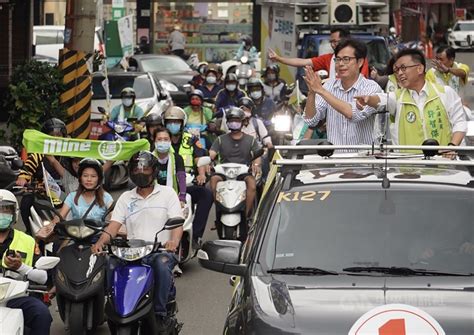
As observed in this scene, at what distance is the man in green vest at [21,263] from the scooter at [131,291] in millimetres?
713

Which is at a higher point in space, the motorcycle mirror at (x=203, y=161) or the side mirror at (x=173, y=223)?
the motorcycle mirror at (x=203, y=161)

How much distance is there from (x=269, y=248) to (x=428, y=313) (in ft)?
3.72

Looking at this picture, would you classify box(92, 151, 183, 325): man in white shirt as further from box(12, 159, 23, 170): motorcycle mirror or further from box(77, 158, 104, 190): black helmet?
box(12, 159, 23, 170): motorcycle mirror

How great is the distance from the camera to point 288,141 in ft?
41.0

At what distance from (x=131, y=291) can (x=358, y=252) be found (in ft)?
8.72

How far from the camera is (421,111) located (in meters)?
10.4

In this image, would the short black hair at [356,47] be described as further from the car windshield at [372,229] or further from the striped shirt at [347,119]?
the car windshield at [372,229]

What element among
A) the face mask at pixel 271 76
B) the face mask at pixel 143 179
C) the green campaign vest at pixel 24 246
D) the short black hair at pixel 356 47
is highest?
the short black hair at pixel 356 47

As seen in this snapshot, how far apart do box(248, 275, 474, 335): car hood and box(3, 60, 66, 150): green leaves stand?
14481 mm

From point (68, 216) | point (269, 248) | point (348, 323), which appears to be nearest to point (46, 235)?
point (68, 216)

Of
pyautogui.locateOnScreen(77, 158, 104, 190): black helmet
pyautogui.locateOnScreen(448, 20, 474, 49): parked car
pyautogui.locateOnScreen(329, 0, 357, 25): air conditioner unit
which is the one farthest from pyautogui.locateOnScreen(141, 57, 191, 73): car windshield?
pyautogui.locateOnScreen(448, 20, 474, 49): parked car

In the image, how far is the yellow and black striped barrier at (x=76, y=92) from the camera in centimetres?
2116

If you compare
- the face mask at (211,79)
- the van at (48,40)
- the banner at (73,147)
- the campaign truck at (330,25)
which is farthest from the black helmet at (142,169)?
the van at (48,40)

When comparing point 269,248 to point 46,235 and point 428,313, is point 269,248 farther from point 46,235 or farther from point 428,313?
point 46,235
